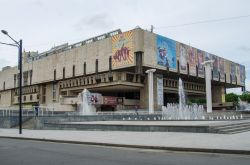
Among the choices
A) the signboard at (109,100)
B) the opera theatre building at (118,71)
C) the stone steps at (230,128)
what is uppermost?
the opera theatre building at (118,71)

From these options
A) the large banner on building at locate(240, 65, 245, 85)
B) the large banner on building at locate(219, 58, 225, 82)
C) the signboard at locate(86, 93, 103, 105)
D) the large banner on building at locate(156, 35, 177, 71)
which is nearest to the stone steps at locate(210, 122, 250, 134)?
the large banner on building at locate(156, 35, 177, 71)

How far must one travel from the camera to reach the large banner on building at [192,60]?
275ft

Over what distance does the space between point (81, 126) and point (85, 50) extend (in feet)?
184

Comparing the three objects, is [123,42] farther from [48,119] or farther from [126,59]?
[48,119]

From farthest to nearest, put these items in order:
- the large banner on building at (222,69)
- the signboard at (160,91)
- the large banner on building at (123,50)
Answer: the large banner on building at (222,69)
the signboard at (160,91)
the large banner on building at (123,50)

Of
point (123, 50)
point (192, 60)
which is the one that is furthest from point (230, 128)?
point (192, 60)

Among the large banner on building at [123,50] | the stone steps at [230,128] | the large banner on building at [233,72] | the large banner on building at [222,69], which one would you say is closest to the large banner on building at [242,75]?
the large banner on building at [233,72]

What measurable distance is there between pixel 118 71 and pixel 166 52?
39.0 feet

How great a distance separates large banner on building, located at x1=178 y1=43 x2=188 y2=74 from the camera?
7988 cm

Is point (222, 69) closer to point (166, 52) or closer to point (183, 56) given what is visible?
point (183, 56)

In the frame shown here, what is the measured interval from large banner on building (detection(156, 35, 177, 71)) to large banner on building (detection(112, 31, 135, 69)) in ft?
23.0

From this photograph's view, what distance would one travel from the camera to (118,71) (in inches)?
2911

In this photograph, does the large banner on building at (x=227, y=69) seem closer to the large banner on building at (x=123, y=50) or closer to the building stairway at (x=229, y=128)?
the large banner on building at (x=123, y=50)

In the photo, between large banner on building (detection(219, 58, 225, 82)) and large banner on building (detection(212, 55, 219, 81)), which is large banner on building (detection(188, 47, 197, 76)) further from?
large banner on building (detection(219, 58, 225, 82))
